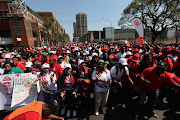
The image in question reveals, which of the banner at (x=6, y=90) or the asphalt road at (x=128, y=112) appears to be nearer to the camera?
the banner at (x=6, y=90)

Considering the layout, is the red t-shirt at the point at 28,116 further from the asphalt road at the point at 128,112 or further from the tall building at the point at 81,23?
the tall building at the point at 81,23

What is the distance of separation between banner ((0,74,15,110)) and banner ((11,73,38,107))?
0.17 meters

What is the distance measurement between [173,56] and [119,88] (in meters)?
3.41

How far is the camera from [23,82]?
3.01 m

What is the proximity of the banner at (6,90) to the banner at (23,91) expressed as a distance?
0.55 feet

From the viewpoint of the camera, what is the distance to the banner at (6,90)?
2.97 meters

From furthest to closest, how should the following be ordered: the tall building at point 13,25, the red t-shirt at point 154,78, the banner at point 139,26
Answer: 1. the tall building at point 13,25
2. the banner at point 139,26
3. the red t-shirt at point 154,78

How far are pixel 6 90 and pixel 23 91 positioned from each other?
55 centimetres

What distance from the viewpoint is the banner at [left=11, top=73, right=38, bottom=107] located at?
294cm

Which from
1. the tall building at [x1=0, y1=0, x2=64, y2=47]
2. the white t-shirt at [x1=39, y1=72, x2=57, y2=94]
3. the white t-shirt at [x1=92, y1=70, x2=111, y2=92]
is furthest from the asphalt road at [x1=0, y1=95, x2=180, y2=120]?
the tall building at [x1=0, y1=0, x2=64, y2=47]

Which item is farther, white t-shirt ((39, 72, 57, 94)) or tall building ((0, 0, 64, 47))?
tall building ((0, 0, 64, 47))

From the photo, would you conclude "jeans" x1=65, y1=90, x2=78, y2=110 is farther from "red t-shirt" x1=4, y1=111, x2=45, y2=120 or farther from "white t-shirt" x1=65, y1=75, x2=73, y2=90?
"red t-shirt" x1=4, y1=111, x2=45, y2=120

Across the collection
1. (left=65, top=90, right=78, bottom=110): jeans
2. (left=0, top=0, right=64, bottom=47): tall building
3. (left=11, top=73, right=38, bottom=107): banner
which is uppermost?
(left=0, top=0, right=64, bottom=47): tall building

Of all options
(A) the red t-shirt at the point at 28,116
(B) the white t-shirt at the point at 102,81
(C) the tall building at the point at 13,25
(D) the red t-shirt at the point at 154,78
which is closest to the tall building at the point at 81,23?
(C) the tall building at the point at 13,25
